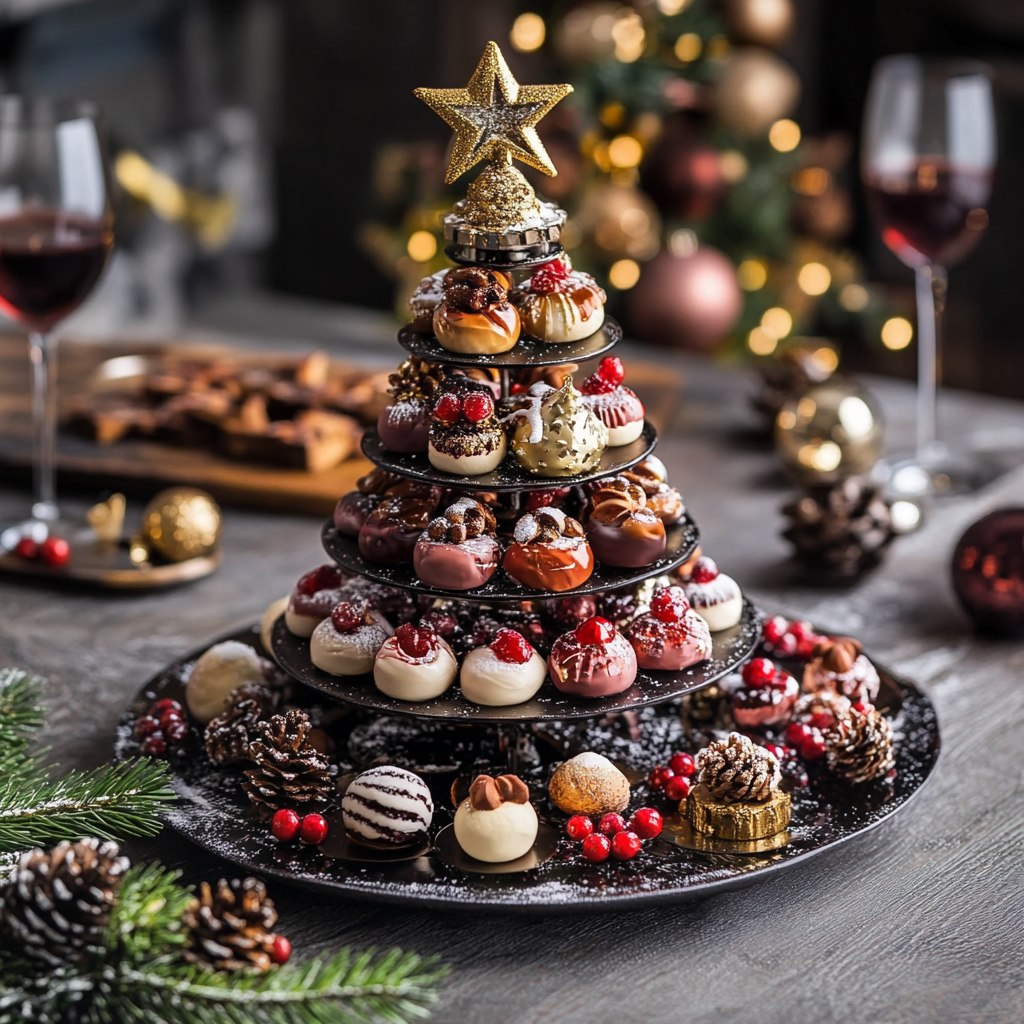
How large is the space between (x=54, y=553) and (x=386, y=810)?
0.71m

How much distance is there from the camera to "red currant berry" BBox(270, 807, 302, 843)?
1.04 m

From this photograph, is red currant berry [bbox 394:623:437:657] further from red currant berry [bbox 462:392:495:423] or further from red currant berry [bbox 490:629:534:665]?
red currant berry [bbox 462:392:495:423]

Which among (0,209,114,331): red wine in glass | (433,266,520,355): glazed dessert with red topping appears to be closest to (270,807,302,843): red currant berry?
(433,266,520,355): glazed dessert with red topping

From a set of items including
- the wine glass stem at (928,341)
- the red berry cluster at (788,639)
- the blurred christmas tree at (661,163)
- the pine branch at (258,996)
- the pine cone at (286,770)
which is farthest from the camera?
the blurred christmas tree at (661,163)

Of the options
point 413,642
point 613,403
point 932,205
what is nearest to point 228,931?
point 413,642

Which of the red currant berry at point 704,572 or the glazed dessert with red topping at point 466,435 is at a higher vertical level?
the glazed dessert with red topping at point 466,435

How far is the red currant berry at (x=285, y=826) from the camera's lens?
1040 mm

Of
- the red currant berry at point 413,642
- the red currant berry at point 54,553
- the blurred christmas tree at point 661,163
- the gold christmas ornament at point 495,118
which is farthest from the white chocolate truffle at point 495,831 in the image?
the blurred christmas tree at point 661,163

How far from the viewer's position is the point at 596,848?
102cm

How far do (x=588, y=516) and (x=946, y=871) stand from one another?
14.2 inches

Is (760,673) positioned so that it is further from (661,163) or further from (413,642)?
(661,163)

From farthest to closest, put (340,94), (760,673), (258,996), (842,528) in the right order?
1. (340,94)
2. (842,528)
3. (760,673)
4. (258,996)

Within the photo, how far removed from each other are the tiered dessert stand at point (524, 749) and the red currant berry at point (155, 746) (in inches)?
0.7

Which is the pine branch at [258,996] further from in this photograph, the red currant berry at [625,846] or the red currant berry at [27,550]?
the red currant berry at [27,550]
